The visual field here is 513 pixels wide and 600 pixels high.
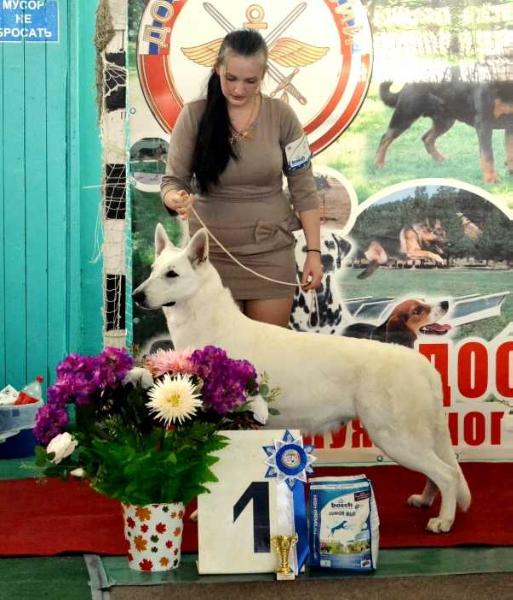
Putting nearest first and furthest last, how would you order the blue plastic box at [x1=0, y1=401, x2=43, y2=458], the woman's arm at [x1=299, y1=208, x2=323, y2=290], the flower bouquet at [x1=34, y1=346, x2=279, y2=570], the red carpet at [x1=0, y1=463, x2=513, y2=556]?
the flower bouquet at [x1=34, y1=346, x2=279, y2=570] → the red carpet at [x1=0, y1=463, x2=513, y2=556] → the woman's arm at [x1=299, y1=208, x2=323, y2=290] → the blue plastic box at [x1=0, y1=401, x2=43, y2=458]

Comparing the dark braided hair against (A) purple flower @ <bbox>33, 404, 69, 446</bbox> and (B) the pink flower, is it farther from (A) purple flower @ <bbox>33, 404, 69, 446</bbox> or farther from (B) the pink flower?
(A) purple flower @ <bbox>33, 404, 69, 446</bbox>

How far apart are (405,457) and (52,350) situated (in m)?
2.56

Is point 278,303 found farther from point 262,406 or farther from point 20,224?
point 20,224

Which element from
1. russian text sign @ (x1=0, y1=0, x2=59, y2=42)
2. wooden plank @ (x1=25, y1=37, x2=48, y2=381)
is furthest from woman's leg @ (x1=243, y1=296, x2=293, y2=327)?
russian text sign @ (x1=0, y1=0, x2=59, y2=42)

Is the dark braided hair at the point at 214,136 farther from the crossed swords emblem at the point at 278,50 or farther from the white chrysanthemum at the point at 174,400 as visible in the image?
the white chrysanthemum at the point at 174,400

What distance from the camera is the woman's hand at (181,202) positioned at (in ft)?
12.8

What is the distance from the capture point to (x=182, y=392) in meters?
3.00

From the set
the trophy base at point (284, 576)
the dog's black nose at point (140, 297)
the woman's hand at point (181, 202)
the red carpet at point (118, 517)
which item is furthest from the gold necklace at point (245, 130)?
the trophy base at point (284, 576)

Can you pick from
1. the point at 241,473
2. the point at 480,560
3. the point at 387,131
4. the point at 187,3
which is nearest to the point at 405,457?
the point at 480,560

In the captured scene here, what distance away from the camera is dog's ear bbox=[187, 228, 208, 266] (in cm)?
369

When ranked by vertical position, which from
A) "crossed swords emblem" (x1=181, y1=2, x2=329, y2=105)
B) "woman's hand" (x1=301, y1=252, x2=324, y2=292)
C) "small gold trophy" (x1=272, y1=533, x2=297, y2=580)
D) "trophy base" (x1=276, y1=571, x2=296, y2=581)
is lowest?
"trophy base" (x1=276, y1=571, x2=296, y2=581)

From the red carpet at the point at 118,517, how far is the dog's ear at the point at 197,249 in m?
0.92

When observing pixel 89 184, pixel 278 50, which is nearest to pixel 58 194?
pixel 89 184

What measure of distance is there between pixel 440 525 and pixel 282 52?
215cm
